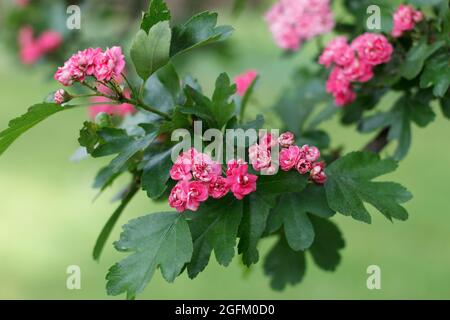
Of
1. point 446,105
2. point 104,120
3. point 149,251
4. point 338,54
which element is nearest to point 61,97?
point 104,120

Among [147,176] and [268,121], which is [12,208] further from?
[147,176]

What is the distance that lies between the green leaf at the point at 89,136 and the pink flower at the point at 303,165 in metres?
0.28

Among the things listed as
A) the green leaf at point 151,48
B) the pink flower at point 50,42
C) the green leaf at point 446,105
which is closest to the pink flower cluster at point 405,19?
the green leaf at point 446,105

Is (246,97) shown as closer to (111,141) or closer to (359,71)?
(359,71)

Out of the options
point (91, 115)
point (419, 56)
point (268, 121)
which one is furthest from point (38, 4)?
point (419, 56)

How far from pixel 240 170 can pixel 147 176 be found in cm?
13

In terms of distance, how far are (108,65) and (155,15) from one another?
0.09 metres

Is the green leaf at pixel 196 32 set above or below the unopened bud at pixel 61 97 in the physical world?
above

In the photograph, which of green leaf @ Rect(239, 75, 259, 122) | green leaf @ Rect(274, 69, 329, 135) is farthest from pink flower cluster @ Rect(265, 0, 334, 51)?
green leaf @ Rect(239, 75, 259, 122)

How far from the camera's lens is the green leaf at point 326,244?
1.29m

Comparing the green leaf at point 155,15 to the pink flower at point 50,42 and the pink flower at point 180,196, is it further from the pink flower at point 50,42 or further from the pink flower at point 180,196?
the pink flower at point 50,42

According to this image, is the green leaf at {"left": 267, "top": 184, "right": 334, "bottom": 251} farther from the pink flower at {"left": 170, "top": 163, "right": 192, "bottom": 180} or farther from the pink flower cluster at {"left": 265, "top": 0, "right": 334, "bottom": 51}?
the pink flower cluster at {"left": 265, "top": 0, "right": 334, "bottom": 51}

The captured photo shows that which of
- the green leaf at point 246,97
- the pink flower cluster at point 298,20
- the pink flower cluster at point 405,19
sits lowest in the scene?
the green leaf at point 246,97

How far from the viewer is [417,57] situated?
116 cm
